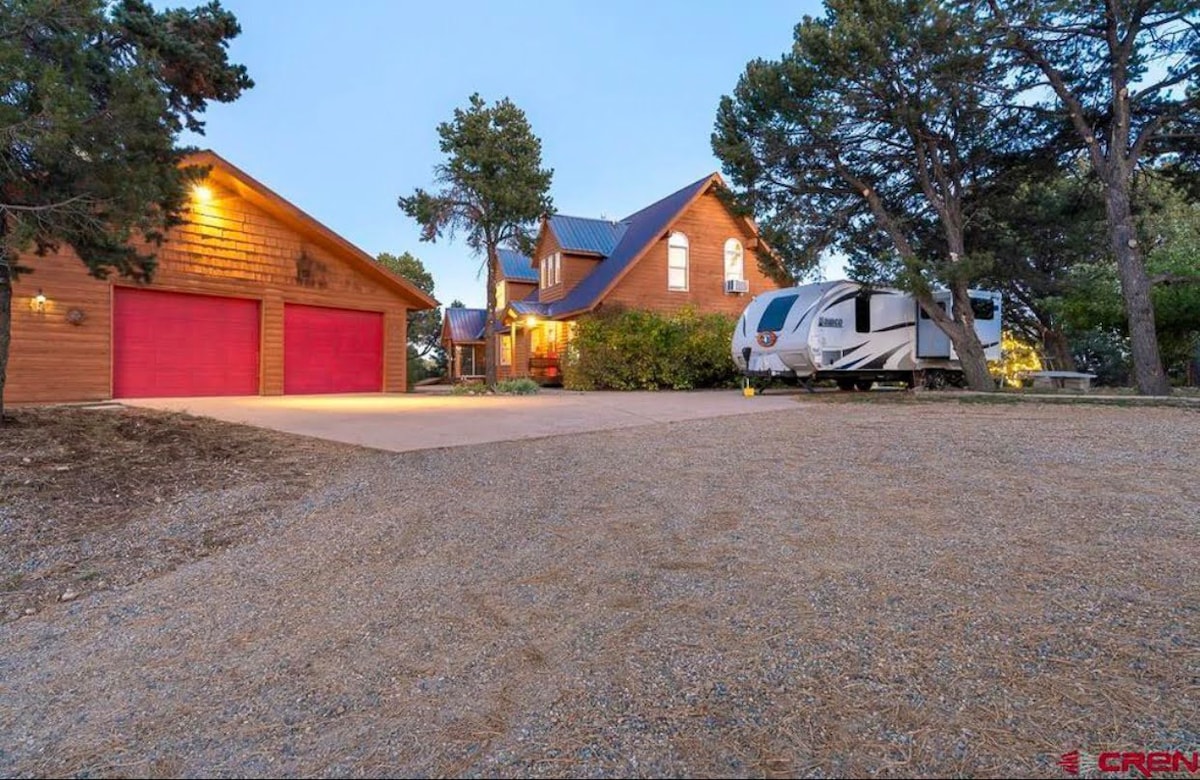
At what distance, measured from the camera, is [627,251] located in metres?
21.5

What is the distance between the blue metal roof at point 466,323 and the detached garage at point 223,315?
15412mm

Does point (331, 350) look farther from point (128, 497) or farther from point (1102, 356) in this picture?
point (1102, 356)

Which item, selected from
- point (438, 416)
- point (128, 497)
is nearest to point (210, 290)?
point (438, 416)

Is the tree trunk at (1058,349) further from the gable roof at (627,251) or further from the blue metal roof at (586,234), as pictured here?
the blue metal roof at (586,234)

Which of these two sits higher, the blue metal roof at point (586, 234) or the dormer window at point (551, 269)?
the blue metal roof at point (586, 234)

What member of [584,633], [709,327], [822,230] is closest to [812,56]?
[822,230]

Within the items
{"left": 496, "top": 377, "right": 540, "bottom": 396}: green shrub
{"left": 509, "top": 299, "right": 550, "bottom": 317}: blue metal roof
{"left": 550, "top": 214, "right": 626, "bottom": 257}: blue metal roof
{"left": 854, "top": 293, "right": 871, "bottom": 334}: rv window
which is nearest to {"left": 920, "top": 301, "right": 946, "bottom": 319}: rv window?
{"left": 854, "top": 293, "right": 871, "bottom": 334}: rv window

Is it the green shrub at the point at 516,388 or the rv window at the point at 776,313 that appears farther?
the green shrub at the point at 516,388

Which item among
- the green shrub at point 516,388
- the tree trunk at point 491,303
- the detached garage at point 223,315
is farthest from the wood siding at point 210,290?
the green shrub at point 516,388

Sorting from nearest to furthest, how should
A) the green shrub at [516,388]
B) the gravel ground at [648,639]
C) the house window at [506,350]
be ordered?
the gravel ground at [648,639] → the green shrub at [516,388] → the house window at [506,350]

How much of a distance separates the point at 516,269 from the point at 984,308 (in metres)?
18.2

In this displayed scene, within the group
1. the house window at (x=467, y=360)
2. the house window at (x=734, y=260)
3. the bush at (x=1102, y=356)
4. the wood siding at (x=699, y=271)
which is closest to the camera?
the bush at (x=1102, y=356)

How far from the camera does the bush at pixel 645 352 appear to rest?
1786 centimetres

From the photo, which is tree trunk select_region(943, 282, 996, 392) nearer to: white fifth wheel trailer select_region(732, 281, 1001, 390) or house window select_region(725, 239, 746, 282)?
white fifth wheel trailer select_region(732, 281, 1001, 390)
